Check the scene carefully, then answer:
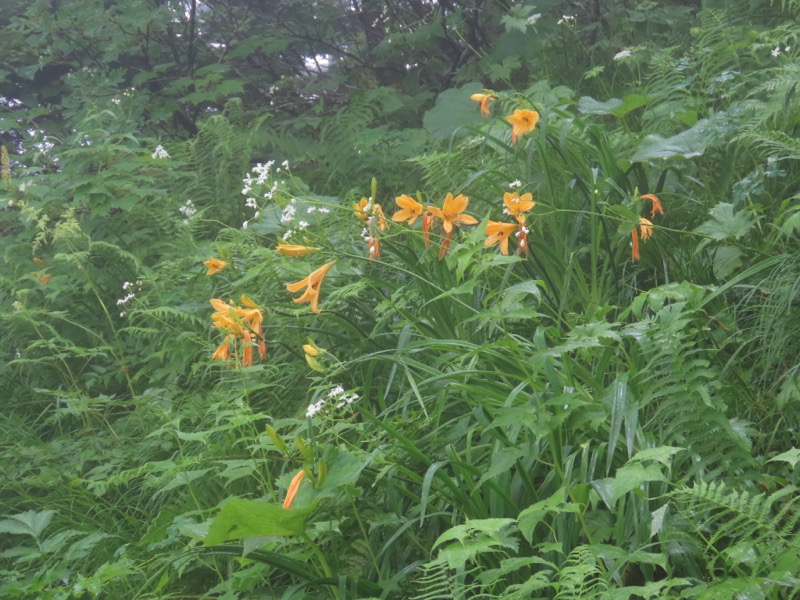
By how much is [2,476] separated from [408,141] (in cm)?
245

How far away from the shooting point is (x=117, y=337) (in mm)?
3490

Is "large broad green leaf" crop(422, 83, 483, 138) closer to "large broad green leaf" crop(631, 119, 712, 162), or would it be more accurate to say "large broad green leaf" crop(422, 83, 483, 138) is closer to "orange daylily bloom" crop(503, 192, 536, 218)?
"large broad green leaf" crop(631, 119, 712, 162)

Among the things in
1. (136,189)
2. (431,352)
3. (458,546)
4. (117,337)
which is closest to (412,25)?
(136,189)

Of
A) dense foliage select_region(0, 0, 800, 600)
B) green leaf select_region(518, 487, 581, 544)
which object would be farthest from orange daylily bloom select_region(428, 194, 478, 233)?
green leaf select_region(518, 487, 581, 544)

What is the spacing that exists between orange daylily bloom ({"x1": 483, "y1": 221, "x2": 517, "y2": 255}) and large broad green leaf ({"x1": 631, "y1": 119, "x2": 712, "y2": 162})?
0.55m

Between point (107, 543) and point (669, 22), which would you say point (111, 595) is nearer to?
point (107, 543)

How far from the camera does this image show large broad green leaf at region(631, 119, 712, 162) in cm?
253

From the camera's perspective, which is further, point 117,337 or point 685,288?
point 117,337

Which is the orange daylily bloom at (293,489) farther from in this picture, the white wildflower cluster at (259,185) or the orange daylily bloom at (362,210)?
the white wildflower cluster at (259,185)

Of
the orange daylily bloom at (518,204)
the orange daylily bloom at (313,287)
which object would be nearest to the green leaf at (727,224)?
the orange daylily bloom at (518,204)

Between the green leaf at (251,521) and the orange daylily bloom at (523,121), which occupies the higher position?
the orange daylily bloom at (523,121)

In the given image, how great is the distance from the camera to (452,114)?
4.39 meters

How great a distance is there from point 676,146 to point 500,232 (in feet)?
2.26

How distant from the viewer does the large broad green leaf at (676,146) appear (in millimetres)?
2525
